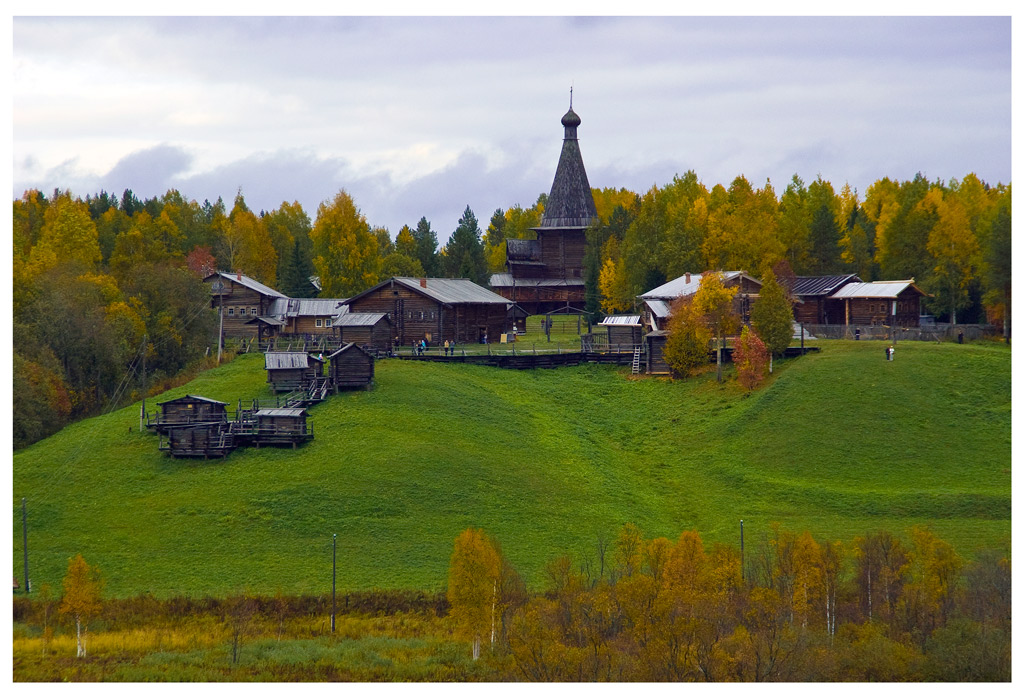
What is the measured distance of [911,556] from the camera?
33.2 m

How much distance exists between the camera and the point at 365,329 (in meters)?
62.2

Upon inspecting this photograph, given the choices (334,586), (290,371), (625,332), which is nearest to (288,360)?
(290,371)

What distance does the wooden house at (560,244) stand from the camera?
91.4 m

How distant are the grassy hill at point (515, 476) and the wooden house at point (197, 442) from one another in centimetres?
63

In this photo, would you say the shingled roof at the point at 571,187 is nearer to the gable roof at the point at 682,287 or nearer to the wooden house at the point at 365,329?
the gable roof at the point at 682,287

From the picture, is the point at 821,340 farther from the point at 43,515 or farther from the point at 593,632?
A: the point at 43,515

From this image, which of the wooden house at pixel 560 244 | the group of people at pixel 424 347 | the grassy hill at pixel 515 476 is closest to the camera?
the grassy hill at pixel 515 476

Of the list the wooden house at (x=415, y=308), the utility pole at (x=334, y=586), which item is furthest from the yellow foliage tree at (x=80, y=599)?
the wooden house at (x=415, y=308)

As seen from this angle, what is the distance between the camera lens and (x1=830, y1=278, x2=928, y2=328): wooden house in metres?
69.2

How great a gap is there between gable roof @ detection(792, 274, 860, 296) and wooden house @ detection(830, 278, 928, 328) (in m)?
0.55

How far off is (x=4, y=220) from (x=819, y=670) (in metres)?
26.4

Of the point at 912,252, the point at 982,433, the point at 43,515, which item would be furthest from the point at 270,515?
the point at 912,252

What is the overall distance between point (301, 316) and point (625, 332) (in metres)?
21.4

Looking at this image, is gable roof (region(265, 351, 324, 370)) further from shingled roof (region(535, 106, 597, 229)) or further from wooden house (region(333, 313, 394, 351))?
shingled roof (region(535, 106, 597, 229))
